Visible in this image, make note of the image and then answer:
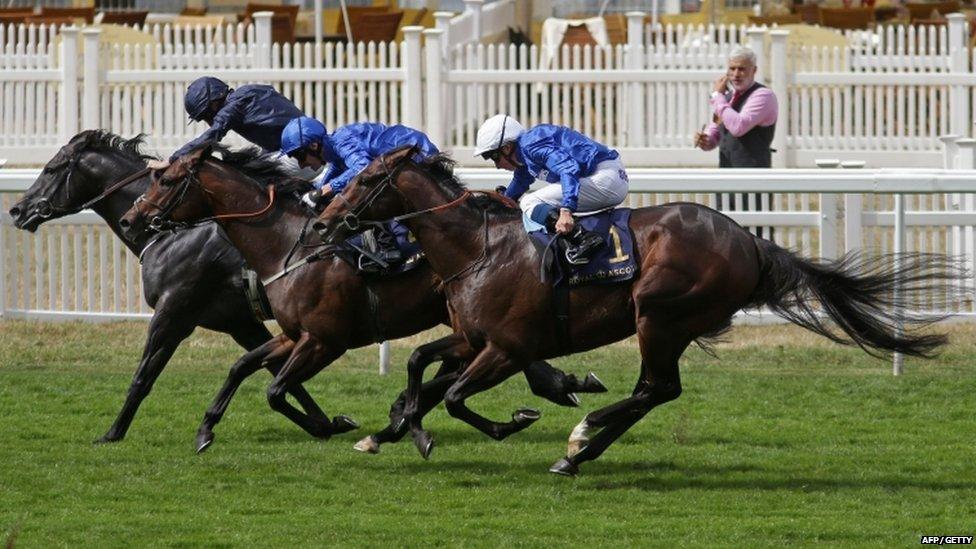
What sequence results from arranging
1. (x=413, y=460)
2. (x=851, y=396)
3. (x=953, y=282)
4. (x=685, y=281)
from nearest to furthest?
(x=685, y=281), (x=413, y=460), (x=851, y=396), (x=953, y=282)

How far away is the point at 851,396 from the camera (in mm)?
9797

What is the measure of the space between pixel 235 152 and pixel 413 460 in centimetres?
157

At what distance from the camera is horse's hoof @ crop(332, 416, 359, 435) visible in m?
8.59

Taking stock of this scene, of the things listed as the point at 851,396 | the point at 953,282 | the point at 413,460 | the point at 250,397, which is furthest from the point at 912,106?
the point at 413,460

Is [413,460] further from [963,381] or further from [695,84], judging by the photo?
[695,84]

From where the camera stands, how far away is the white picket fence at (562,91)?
16719mm

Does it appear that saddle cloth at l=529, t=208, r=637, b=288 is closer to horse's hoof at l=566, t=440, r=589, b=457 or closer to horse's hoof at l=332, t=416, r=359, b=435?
horse's hoof at l=566, t=440, r=589, b=457

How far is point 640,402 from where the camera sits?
770cm

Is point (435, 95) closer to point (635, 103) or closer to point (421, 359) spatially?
point (635, 103)

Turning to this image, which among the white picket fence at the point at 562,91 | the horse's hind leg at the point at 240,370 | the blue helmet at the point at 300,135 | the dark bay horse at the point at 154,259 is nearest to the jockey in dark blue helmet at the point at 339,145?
the blue helmet at the point at 300,135

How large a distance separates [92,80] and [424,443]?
10.2 meters

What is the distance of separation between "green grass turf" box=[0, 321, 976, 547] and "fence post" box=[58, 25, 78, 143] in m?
6.15

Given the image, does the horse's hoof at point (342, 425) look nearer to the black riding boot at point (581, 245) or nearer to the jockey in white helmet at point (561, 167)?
the jockey in white helmet at point (561, 167)

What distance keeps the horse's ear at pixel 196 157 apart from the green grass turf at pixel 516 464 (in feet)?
4.12
